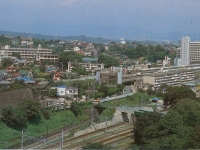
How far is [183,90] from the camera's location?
25.7 ft

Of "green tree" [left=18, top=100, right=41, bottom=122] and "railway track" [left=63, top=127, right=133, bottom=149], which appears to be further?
"green tree" [left=18, top=100, right=41, bottom=122]

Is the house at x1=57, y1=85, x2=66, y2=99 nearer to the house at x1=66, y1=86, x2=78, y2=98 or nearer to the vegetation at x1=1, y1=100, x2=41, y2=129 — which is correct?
the house at x1=66, y1=86, x2=78, y2=98

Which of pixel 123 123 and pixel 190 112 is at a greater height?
pixel 190 112

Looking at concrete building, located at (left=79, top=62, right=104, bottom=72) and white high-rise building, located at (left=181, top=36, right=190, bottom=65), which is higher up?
white high-rise building, located at (left=181, top=36, right=190, bottom=65)

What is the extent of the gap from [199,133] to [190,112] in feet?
4.32

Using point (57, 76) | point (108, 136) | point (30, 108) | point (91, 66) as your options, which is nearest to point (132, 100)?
point (108, 136)

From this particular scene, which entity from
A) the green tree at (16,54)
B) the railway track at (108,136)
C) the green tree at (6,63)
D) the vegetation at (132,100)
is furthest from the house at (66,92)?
the green tree at (16,54)

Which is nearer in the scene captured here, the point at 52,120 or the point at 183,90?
the point at 52,120

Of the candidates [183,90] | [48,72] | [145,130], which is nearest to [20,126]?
[145,130]

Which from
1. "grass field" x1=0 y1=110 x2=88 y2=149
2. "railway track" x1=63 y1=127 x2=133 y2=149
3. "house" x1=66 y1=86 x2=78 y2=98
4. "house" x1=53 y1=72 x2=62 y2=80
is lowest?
"railway track" x1=63 y1=127 x2=133 y2=149

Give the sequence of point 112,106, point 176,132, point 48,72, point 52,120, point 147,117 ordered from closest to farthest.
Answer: point 176,132
point 147,117
point 52,120
point 112,106
point 48,72

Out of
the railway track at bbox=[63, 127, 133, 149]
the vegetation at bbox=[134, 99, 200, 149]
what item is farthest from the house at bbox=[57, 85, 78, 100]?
the vegetation at bbox=[134, 99, 200, 149]

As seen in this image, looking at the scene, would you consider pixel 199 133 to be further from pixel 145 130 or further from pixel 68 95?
pixel 68 95

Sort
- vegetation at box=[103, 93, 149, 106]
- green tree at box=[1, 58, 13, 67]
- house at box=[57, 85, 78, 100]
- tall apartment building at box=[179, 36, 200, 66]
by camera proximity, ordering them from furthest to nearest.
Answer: tall apartment building at box=[179, 36, 200, 66], green tree at box=[1, 58, 13, 67], house at box=[57, 85, 78, 100], vegetation at box=[103, 93, 149, 106]
